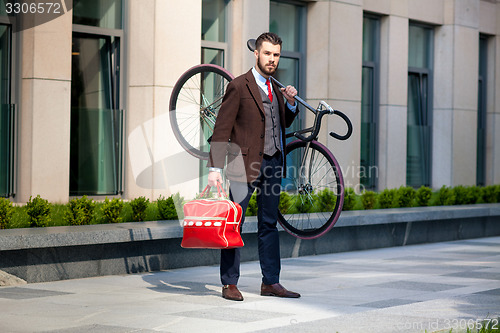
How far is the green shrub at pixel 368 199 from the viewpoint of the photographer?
1502 centimetres

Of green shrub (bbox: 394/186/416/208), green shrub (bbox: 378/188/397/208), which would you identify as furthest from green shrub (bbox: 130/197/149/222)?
green shrub (bbox: 394/186/416/208)

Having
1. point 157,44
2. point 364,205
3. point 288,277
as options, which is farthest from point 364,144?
point 288,277

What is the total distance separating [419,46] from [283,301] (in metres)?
13.6

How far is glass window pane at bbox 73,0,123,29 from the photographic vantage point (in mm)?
13461

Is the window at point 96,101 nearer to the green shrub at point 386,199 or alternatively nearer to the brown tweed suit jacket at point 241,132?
the green shrub at point 386,199

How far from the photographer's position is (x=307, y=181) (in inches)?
351

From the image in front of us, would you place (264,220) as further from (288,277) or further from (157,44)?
(157,44)

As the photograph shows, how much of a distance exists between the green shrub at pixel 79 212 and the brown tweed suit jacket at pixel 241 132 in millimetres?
3087

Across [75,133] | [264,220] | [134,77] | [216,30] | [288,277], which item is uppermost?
[216,30]

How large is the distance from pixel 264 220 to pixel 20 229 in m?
2.95

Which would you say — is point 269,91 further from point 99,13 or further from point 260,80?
point 99,13

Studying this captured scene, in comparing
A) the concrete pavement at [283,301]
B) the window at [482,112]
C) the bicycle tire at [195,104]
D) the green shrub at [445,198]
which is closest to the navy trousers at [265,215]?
the concrete pavement at [283,301]

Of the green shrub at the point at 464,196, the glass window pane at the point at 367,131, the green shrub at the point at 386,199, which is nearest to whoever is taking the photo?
the green shrub at the point at 386,199

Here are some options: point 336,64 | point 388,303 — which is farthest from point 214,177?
point 336,64
